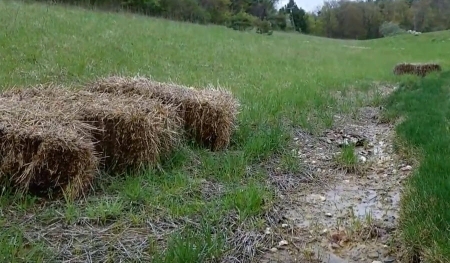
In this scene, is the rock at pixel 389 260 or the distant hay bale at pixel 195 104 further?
the distant hay bale at pixel 195 104

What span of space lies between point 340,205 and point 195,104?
163 centimetres

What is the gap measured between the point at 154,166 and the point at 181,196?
0.53 metres

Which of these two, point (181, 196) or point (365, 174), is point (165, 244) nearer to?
point (181, 196)

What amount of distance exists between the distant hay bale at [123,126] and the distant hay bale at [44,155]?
10.9 inches

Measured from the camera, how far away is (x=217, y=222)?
2.84 metres

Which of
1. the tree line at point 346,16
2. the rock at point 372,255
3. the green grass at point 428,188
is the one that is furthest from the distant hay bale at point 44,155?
the tree line at point 346,16

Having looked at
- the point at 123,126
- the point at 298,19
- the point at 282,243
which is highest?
the point at 298,19

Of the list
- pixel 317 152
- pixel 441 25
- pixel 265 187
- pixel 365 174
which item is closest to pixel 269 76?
pixel 317 152

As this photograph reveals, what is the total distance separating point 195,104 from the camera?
4.22 metres

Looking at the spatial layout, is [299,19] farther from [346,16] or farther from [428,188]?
[428,188]

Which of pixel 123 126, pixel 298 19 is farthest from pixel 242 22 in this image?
pixel 123 126

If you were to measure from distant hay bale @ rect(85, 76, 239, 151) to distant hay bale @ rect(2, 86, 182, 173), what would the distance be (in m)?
0.43

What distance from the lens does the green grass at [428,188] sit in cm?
236

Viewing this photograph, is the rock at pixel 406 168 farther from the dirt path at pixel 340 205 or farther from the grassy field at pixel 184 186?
the grassy field at pixel 184 186
